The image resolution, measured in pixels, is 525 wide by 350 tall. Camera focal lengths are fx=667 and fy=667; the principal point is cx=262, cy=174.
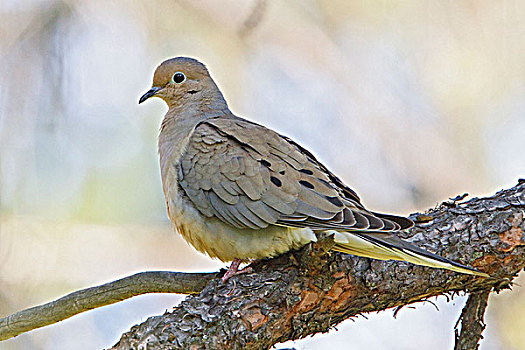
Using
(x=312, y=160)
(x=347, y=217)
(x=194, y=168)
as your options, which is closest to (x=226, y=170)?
(x=194, y=168)

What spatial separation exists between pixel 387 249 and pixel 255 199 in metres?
0.69

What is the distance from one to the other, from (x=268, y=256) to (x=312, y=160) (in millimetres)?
538

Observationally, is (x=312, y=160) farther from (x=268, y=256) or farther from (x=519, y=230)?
(x=519, y=230)

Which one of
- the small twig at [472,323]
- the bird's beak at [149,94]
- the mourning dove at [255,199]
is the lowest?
the small twig at [472,323]

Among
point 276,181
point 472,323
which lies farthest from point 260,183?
point 472,323

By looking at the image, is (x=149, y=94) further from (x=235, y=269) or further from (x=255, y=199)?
(x=235, y=269)

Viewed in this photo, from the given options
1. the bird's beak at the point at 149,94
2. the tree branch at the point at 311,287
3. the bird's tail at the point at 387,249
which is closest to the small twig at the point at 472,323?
the tree branch at the point at 311,287

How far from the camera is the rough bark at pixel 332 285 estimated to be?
8.02 feet

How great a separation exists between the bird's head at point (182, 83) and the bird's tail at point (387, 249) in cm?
159

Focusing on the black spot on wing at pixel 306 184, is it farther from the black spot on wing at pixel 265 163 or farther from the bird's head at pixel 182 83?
the bird's head at pixel 182 83

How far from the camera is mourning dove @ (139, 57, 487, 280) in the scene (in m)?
2.74

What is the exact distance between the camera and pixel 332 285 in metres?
2.70

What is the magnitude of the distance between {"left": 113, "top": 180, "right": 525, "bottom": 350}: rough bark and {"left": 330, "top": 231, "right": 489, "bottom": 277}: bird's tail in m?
0.09

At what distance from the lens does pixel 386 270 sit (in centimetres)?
279
